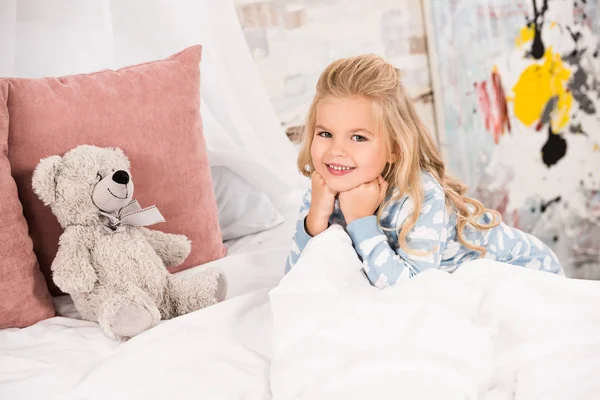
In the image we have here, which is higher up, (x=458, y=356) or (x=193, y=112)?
(x=193, y=112)

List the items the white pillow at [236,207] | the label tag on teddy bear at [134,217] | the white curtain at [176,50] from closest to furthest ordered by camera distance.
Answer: the label tag on teddy bear at [134,217] < the white curtain at [176,50] < the white pillow at [236,207]

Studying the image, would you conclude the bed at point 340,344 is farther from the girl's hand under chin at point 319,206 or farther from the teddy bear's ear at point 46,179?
the teddy bear's ear at point 46,179

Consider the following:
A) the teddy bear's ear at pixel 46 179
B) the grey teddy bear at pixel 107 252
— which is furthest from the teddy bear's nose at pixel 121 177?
the teddy bear's ear at pixel 46 179

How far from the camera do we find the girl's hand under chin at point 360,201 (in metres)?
1.26

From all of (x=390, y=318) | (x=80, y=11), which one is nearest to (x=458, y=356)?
(x=390, y=318)

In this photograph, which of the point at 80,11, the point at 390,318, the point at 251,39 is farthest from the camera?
the point at 251,39

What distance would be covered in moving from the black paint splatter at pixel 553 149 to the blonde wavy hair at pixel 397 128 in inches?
45.2

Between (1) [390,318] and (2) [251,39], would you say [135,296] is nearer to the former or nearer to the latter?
(1) [390,318]

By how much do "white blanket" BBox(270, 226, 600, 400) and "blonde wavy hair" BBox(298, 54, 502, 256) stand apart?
17 cm

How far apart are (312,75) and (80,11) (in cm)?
90

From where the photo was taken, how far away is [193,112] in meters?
1.48

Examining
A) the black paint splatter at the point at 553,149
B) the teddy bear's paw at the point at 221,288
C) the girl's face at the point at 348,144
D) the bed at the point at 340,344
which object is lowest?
the black paint splatter at the point at 553,149

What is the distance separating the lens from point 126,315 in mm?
1138

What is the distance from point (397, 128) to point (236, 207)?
617 millimetres
